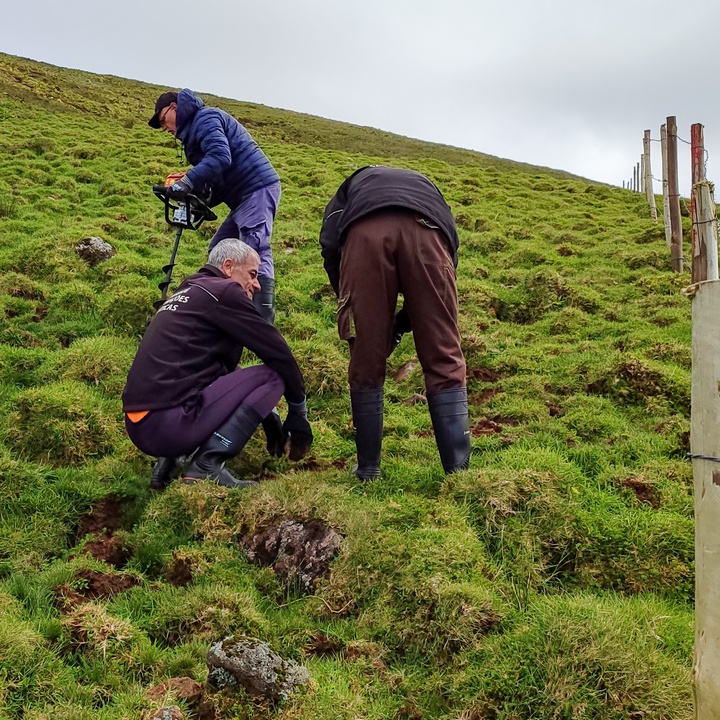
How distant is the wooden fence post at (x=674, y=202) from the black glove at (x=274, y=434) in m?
9.25

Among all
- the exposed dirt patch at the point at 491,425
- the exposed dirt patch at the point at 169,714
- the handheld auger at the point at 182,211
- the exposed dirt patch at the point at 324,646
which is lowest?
the exposed dirt patch at the point at 169,714

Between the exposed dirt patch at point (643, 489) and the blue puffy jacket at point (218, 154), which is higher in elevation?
the blue puffy jacket at point (218, 154)

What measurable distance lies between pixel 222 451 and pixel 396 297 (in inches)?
66.8

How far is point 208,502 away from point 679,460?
3.69 m

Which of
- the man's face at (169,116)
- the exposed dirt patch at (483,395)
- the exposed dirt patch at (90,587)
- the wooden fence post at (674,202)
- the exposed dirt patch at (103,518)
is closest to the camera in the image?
the exposed dirt patch at (90,587)

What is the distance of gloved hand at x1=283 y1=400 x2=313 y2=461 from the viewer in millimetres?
5066

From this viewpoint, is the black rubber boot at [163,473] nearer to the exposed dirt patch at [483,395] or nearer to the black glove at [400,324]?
the black glove at [400,324]

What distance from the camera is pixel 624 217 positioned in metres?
18.3

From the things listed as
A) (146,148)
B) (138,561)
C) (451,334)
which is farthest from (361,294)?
(146,148)

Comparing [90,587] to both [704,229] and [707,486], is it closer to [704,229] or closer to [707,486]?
[707,486]

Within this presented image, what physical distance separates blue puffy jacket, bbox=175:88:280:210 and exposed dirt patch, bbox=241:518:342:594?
351cm

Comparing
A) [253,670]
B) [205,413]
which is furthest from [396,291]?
[253,670]

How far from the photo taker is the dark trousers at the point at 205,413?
4.68m

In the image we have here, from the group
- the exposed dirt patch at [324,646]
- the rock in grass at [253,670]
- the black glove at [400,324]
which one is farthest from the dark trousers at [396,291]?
the rock in grass at [253,670]
